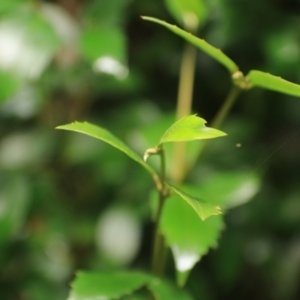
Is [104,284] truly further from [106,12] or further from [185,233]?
[106,12]

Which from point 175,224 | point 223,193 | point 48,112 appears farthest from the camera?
point 48,112

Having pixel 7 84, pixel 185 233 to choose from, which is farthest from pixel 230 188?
pixel 7 84

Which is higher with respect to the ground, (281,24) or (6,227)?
(281,24)

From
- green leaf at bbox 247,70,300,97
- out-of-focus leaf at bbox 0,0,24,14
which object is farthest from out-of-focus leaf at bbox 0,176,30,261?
green leaf at bbox 247,70,300,97

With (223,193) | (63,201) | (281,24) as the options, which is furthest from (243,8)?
(63,201)

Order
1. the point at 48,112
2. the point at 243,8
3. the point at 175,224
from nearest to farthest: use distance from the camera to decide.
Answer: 1. the point at 175,224
2. the point at 243,8
3. the point at 48,112

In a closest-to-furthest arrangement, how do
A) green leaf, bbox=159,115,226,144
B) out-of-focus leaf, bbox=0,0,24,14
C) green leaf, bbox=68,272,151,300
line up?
green leaf, bbox=159,115,226,144
green leaf, bbox=68,272,151,300
out-of-focus leaf, bbox=0,0,24,14

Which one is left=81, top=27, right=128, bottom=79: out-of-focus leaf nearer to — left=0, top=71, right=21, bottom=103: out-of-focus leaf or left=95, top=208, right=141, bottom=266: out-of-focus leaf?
left=0, top=71, right=21, bottom=103: out-of-focus leaf

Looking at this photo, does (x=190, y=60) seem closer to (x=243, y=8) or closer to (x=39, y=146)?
(x=243, y=8)
